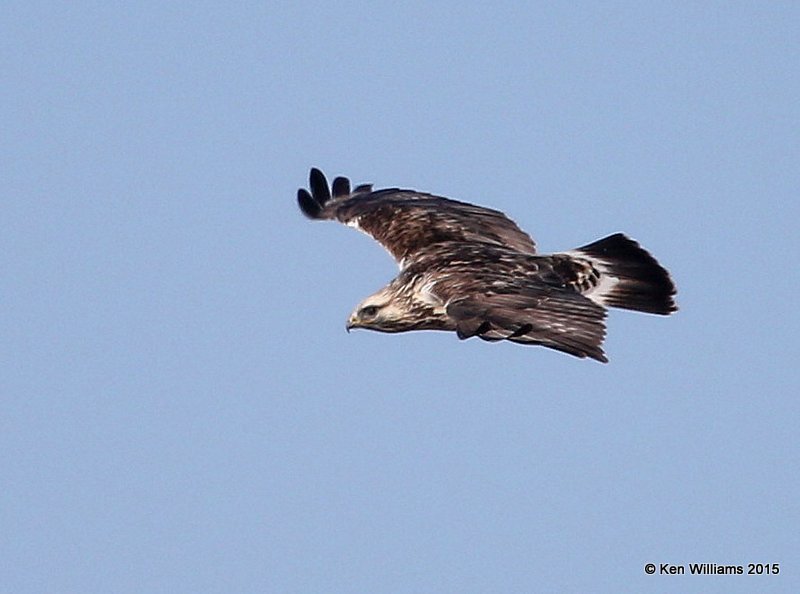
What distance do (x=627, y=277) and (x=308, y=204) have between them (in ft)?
13.0

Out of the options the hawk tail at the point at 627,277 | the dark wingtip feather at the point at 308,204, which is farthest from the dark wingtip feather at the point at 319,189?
the hawk tail at the point at 627,277

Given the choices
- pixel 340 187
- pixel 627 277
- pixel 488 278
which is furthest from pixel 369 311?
pixel 340 187

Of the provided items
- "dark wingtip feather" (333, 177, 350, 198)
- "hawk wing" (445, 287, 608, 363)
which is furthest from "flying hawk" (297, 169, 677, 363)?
"dark wingtip feather" (333, 177, 350, 198)

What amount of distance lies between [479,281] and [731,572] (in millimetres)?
2927

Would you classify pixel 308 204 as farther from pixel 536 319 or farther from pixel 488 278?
pixel 536 319

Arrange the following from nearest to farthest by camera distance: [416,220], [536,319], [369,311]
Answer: [536,319], [369,311], [416,220]

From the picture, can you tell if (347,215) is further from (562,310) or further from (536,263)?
(562,310)

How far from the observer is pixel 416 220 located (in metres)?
15.4

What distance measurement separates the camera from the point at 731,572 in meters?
12.0

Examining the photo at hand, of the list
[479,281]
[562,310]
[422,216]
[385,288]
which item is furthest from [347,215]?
[562,310]

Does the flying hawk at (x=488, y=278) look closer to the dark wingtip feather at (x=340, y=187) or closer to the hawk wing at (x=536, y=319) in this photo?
the hawk wing at (x=536, y=319)

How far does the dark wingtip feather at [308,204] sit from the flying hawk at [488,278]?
2 centimetres

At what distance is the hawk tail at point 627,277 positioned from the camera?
14500mm

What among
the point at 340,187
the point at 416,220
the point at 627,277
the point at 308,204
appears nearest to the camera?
the point at 627,277
